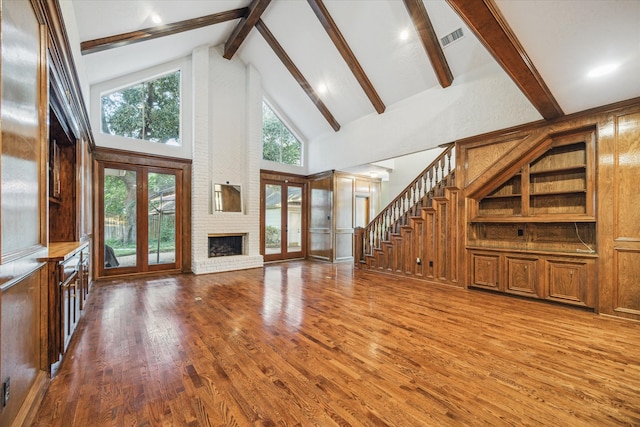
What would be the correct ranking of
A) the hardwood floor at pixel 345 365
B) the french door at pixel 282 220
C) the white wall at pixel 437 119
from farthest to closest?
the french door at pixel 282 220, the white wall at pixel 437 119, the hardwood floor at pixel 345 365

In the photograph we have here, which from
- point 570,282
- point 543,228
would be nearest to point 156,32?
point 543,228

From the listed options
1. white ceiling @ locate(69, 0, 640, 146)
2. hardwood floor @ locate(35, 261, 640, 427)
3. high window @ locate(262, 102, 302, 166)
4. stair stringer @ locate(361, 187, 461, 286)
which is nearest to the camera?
hardwood floor @ locate(35, 261, 640, 427)

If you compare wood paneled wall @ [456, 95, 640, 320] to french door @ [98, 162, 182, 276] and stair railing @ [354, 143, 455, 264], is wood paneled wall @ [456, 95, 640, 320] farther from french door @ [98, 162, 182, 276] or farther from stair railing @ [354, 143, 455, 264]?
french door @ [98, 162, 182, 276]

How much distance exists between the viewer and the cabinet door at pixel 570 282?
3494mm

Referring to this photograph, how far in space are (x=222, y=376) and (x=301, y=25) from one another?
613cm

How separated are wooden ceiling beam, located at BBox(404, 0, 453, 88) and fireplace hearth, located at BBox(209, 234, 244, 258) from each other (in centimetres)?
536

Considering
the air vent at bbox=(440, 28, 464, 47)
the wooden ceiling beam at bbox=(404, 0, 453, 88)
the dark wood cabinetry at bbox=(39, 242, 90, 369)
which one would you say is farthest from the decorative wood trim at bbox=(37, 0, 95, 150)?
the air vent at bbox=(440, 28, 464, 47)

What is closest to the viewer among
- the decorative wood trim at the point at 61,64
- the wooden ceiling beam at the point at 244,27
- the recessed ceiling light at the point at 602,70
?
the decorative wood trim at the point at 61,64

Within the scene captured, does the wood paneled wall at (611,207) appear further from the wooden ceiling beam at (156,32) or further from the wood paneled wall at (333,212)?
the wooden ceiling beam at (156,32)

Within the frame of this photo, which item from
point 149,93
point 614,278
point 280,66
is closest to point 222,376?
point 614,278

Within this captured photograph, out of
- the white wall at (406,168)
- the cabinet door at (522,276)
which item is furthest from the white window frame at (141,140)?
the cabinet door at (522,276)

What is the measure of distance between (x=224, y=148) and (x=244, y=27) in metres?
2.51

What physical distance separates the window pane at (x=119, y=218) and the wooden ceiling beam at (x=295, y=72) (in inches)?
160

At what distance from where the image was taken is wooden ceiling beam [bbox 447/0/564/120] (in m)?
1.92
